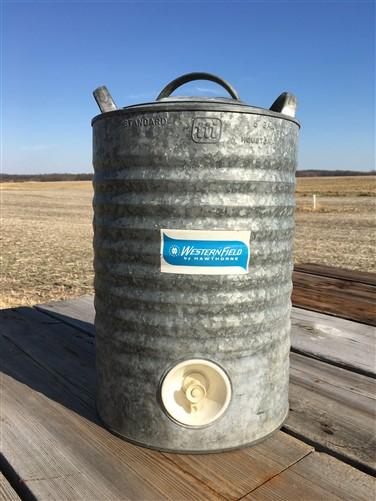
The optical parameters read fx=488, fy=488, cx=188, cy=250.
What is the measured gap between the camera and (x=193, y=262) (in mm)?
1530

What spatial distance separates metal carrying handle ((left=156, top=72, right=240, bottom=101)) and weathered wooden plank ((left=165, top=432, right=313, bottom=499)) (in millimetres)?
1199

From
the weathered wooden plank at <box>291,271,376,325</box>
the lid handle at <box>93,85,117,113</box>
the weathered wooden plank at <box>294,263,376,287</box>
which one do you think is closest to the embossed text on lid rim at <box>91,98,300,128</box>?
the lid handle at <box>93,85,117,113</box>

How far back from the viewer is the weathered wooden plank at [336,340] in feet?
7.88

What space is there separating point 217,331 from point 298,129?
0.79 m

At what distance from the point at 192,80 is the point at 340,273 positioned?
9.98ft

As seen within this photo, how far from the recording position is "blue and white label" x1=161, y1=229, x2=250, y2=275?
4.99 ft

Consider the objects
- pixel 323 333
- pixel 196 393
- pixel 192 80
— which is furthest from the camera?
pixel 323 333

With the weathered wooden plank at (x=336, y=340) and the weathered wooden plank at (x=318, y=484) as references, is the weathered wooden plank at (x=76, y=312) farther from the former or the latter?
the weathered wooden plank at (x=318, y=484)

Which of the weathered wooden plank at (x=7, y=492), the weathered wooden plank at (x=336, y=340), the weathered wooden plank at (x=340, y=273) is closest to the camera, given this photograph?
the weathered wooden plank at (x=7, y=492)

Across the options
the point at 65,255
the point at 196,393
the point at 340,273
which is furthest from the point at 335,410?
the point at 65,255

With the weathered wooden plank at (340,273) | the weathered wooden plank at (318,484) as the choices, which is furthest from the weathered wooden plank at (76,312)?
the weathered wooden plank at (340,273)

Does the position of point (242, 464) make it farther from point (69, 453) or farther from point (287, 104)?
point (287, 104)

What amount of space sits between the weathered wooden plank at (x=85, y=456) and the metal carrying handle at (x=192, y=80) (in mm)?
1204

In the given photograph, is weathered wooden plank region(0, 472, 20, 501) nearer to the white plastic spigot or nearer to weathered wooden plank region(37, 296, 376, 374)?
the white plastic spigot
